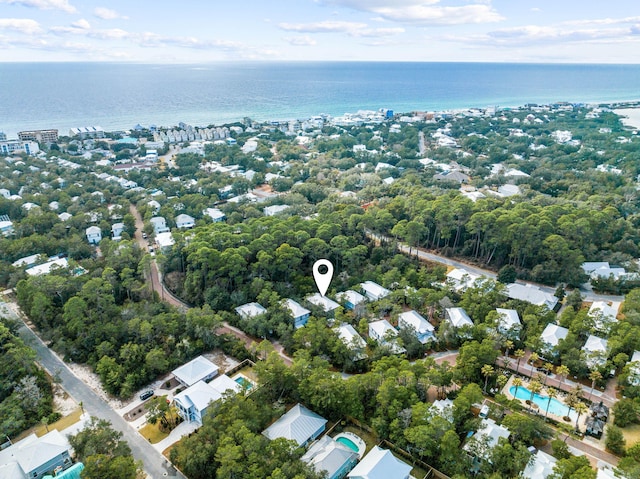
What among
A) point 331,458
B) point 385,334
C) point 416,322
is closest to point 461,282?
point 416,322

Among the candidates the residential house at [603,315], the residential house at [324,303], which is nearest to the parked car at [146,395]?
the residential house at [324,303]

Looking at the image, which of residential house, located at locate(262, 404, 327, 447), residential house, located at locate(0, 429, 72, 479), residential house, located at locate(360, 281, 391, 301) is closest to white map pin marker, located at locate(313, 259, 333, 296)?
residential house, located at locate(360, 281, 391, 301)

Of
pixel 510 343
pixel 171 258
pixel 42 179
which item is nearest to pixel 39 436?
pixel 171 258

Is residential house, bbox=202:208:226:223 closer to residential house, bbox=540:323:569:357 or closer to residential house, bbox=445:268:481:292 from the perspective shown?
residential house, bbox=445:268:481:292

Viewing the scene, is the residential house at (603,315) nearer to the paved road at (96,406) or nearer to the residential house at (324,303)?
the residential house at (324,303)

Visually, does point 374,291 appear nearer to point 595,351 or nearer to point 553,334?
point 553,334
